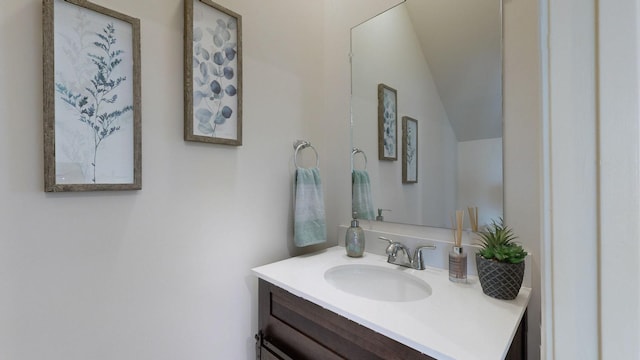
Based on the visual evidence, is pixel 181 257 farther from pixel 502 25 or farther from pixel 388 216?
pixel 502 25

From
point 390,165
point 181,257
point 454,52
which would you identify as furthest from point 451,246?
point 181,257

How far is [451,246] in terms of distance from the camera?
1133 millimetres

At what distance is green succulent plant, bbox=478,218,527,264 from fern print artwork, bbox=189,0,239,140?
0.99m

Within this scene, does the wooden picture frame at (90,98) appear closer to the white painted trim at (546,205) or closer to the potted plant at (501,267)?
the white painted trim at (546,205)

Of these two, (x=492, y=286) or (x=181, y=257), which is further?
(x=181, y=257)

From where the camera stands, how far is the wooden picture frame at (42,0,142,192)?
764 mm

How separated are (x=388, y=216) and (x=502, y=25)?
87 cm

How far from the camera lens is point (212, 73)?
3.51ft

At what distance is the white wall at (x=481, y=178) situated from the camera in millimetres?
1038

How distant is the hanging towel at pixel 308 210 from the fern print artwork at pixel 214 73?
373mm

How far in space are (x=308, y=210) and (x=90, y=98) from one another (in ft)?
2.90

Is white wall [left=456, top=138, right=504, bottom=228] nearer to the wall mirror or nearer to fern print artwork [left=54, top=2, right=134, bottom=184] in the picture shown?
the wall mirror

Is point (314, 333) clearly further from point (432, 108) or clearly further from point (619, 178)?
point (432, 108)

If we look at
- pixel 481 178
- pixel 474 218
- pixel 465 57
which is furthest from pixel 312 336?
pixel 465 57
